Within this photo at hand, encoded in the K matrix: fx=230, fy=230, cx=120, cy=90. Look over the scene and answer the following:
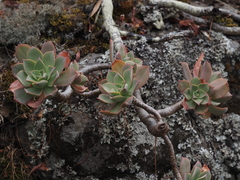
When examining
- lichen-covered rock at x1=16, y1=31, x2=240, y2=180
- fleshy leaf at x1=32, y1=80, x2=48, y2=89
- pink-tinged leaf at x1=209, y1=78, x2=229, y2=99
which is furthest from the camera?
lichen-covered rock at x1=16, y1=31, x2=240, y2=180

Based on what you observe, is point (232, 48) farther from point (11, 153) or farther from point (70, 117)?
point (11, 153)

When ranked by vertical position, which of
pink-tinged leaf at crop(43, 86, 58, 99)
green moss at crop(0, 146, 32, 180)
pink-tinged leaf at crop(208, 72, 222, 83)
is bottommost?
green moss at crop(0, 146, 32, 180)

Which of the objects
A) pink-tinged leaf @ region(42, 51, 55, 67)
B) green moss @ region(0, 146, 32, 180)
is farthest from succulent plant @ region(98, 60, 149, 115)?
green moss @ region(0, 146, 32, 180)

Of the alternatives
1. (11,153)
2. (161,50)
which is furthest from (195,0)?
(11,153)

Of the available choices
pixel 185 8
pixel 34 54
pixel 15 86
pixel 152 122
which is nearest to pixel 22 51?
pixel 34 54

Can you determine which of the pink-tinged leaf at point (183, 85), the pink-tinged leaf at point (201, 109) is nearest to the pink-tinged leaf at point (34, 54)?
the pink-tinged leaf at point (183, 85)

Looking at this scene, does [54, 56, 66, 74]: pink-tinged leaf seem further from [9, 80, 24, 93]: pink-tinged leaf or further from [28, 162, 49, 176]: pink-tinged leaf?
[28, 162, 49, 176]: pink-tinged leaf
